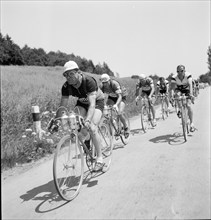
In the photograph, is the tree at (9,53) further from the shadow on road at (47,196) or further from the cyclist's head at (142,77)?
the shadow on road at (47,196)

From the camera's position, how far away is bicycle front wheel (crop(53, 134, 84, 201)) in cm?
407

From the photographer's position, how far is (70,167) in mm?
4324

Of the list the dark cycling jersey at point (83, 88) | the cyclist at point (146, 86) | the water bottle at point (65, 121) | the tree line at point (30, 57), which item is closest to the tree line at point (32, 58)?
the tree line at point (30, 57)

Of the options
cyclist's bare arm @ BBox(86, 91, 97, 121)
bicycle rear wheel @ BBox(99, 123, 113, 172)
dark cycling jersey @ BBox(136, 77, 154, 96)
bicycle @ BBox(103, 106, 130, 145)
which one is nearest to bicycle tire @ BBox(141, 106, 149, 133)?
dark cycling jersey @ BBox(136, 77, 154, 96)

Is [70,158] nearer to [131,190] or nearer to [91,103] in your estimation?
[91,103]

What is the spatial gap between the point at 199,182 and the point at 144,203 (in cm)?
114

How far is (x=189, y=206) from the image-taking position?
11.4 ft

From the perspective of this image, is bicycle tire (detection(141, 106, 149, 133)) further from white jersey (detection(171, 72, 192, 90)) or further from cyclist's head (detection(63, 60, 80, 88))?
cyclist's head (detection(63, 60, 80, 88))

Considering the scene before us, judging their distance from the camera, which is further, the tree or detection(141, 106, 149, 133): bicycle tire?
the tree

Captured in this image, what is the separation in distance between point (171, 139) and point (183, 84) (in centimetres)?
168

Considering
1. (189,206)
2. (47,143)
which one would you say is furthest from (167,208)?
(47,143)

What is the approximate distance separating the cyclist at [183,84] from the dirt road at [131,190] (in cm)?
174

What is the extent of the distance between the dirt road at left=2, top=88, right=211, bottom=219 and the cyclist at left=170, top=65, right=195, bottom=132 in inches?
68.5

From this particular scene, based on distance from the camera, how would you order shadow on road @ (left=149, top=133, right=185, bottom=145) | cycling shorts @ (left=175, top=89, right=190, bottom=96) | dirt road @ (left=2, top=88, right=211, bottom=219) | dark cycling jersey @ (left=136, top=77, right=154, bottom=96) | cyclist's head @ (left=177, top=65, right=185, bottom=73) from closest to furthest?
dirt road @ (left=2, top=88, right=211, bottom=219) → shadow on road @ (left=149, top=133, right=185, bottom=145) → cyclist's head @ (left=177, top=65, right=185, bottom=73) → cycling shorts @ (left=175, top=89, right=190, bottom=96) → dark cycling jersey @ (left=136, top=77, right=154, bottom=96)
